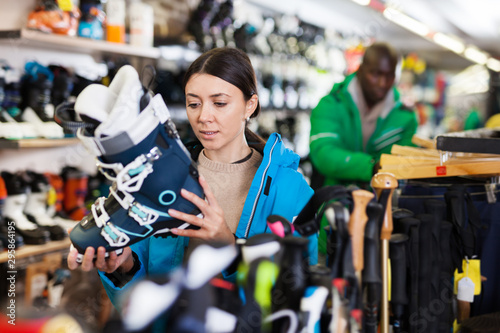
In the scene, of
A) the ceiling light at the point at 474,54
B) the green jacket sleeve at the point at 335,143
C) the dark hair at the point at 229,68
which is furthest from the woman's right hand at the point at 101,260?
the ceiling light at the point at 474,54

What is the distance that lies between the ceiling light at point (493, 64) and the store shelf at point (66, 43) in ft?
26.3

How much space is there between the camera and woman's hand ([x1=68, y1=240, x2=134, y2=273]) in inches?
41.1

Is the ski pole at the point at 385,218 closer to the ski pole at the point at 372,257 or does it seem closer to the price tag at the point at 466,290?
the ski pole at the point at 372,257

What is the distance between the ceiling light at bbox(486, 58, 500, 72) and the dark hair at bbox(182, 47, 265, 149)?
9.02m

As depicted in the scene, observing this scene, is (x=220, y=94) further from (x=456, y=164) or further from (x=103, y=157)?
(x=456, y=164)

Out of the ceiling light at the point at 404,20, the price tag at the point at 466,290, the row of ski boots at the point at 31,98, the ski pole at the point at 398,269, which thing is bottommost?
the price tag at the point at 466,290

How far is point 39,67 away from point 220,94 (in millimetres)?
1716

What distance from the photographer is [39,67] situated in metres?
2.54

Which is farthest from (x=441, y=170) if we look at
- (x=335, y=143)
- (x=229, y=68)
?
(x=335, y=143)

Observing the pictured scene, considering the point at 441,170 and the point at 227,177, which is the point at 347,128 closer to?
the point at 441,170

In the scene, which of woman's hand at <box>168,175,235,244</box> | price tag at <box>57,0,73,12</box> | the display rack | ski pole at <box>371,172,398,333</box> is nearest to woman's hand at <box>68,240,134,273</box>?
woman's hand at <box>168,175,235,244</box>

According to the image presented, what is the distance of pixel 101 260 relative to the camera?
1.06 metres

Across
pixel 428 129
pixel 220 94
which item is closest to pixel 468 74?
pixel 428 129

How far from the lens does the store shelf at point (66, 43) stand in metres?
2.30
